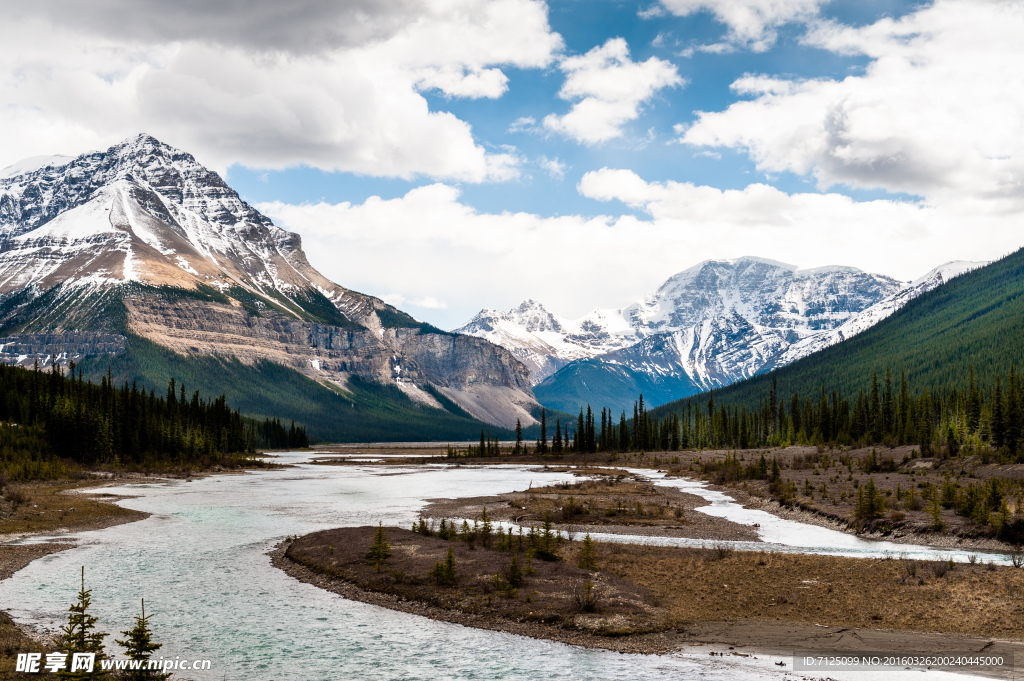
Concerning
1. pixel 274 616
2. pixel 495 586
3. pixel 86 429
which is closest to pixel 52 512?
pixel 274 616

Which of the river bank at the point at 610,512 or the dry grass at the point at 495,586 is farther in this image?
the river bank at the point at 610,512

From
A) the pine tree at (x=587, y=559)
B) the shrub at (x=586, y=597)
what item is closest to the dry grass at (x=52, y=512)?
the pine tree at (x=587, y=559)

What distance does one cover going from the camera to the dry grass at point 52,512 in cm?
5049

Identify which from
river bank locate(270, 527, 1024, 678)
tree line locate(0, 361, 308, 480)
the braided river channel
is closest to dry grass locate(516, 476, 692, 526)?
the braided river channel

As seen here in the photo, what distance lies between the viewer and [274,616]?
28.9 m

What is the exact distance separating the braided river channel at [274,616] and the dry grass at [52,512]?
3208 millimetres

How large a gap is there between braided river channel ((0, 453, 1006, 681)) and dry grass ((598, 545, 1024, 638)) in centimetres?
519

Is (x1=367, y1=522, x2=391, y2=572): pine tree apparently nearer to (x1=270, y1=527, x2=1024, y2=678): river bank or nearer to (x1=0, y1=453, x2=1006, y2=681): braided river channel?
(x1=270, y1=527, x2=1024, y2=678): river bank

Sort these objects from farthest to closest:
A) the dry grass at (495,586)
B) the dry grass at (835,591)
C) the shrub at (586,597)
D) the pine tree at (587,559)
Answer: the pine tree at (587,559)
the shrub at (586,597)
the dry grass at (495,586)
the dry grass at (835,591)

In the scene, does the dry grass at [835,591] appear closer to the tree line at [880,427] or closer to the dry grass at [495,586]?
the dry grass at [495,586]

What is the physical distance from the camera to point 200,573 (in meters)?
36.4

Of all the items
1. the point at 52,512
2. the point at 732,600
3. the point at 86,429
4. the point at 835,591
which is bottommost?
the point at 52,512

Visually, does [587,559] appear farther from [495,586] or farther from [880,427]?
[880,427]

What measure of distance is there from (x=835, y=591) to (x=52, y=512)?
5634 cm
